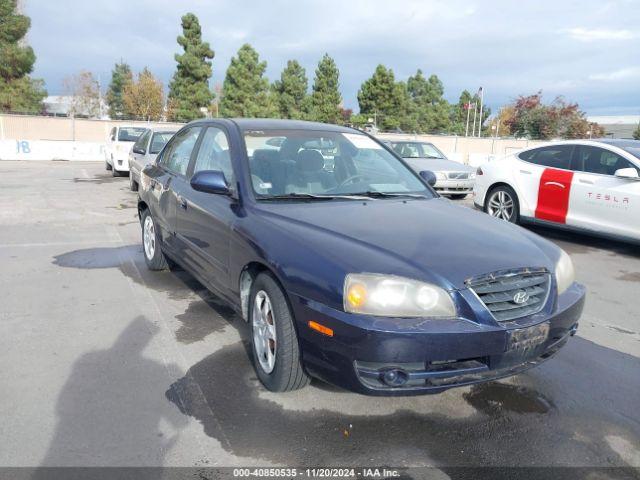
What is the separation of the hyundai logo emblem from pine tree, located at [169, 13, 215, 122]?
37.6 meters

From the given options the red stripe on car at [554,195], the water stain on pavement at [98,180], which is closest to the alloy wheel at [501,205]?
the red stripe on car at [554,195]

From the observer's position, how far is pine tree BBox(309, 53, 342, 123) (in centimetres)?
4425

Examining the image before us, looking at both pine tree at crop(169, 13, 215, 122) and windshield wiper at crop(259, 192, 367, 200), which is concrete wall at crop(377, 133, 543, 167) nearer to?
pine tree at crop(169, 13, 215, 122)

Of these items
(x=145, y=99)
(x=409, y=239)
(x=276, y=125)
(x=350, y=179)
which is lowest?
→ (x=409, y=239)

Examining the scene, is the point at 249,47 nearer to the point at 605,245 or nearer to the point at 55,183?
the point at 55,183

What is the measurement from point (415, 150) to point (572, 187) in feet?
24.1

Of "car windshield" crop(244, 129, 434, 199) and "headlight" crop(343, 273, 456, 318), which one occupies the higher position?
"car windshield" crop(244, 129, 434, 199)

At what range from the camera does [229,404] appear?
3.06m

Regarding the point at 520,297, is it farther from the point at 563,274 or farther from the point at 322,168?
the point at 322,168

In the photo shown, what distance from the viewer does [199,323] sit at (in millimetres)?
4320

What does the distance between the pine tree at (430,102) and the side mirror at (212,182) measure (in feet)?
172

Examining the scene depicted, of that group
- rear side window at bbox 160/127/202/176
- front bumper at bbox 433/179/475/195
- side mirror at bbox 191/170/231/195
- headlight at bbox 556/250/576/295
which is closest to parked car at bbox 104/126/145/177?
front bumper at bbox 433/179/475/195

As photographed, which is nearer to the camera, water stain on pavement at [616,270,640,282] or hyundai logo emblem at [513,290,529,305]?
hyundai logo emblem at [513,290,529,305]

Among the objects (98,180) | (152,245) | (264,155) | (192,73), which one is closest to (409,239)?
(264,155)
